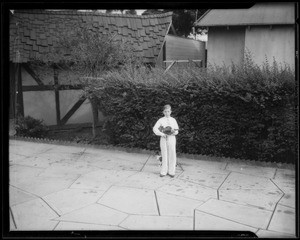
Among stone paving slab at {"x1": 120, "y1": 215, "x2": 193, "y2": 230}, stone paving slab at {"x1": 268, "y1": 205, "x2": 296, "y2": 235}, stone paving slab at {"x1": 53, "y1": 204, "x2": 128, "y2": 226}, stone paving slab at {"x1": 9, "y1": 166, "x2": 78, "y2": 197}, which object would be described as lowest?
stone paving slab at {"x1": 268, "y1": 205, "x2": 296, "y2": 235}

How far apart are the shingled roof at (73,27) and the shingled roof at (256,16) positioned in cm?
210

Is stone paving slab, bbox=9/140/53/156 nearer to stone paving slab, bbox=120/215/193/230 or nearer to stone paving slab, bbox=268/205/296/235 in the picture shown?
stone paving slab, bbox=120/215/193/230

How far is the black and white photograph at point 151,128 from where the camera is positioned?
191 inches

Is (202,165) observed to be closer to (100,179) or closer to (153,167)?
(153,167)

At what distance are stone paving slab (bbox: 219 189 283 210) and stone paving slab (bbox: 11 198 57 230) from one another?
8.95 feet

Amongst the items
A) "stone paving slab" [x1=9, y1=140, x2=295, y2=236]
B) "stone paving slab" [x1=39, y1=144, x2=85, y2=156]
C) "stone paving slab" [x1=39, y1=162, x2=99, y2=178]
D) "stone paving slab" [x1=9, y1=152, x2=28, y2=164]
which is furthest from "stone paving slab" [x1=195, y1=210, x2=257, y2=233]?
"stone paving slab" [x1=9, y1=152, x2=28, y2=164]

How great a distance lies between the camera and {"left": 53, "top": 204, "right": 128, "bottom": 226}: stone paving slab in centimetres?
461

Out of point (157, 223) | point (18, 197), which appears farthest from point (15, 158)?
point (157, 223)

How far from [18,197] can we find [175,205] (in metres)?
2.59

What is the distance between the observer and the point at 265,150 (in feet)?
24.0

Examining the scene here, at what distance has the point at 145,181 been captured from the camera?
20.6ft

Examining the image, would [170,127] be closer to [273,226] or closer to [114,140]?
[273,226]

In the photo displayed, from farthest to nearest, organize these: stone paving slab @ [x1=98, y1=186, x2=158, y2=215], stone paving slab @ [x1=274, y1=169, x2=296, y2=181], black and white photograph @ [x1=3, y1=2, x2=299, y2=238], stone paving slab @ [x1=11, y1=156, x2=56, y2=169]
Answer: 1. stone paving slab @ [x1=11, y1=156, x2=56, y2=169]
2. stone paving slab @ [x1=274, y1=169, x2=296, y2=181]
3. stone paving slab @ [x1=98, y1=186, x2=158, y2=215]
4. black and white photograph @ [x1=3, y1=2, x2=299, y2=238]

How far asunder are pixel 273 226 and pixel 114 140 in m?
5.50
